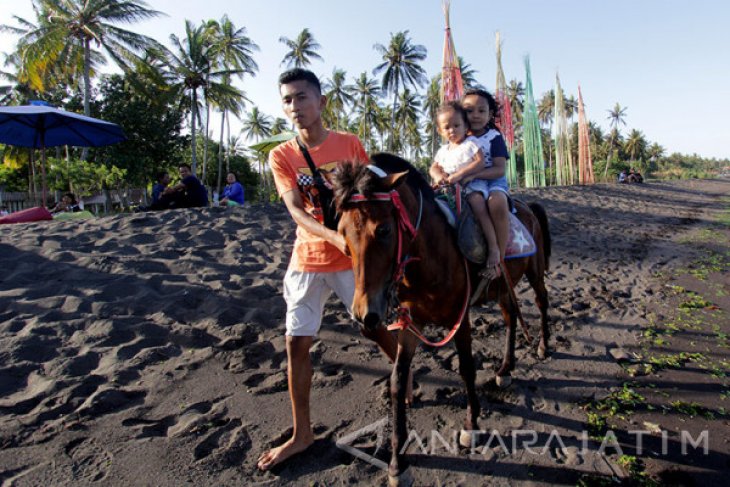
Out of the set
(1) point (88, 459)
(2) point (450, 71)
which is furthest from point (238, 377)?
(2) point (450, 71)

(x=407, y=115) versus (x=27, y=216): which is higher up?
(x=407, y=115)

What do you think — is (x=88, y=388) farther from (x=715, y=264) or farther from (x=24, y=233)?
(x=715, y=264)

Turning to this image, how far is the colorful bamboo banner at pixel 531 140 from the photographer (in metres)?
23.7

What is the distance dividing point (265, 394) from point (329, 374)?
0.59 meters

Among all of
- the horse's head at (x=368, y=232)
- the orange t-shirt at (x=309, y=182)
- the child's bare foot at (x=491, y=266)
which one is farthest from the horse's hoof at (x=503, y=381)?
the horse's head at (x=368, y=232)

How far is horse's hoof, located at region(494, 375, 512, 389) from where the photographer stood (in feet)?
10.7

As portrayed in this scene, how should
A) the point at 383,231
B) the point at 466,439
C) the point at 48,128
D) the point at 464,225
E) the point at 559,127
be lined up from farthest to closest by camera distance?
the point at 559,127
the point at 48,128
the point at 464,225
the point at 466,439
the point at 383,231

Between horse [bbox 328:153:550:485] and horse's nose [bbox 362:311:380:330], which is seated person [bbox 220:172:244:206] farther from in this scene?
horse's nose [bbox 362:311:380:330]

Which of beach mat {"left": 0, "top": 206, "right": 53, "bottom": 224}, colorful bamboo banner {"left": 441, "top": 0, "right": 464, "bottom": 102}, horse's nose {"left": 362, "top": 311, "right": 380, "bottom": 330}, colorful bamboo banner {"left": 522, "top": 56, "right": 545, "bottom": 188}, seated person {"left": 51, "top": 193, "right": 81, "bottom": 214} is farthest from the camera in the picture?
colorful bamboo banner {"left": 522, "top": 56, "right": 545, "bottom": 188}

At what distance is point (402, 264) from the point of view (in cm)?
198

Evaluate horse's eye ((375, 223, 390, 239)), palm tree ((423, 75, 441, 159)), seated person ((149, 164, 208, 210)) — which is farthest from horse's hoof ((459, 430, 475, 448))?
palm tree ((423, 75, 441, 159))

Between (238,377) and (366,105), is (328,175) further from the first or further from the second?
(366,105)

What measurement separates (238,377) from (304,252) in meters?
1.67

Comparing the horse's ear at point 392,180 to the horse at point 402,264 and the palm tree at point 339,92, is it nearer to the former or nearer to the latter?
the horse at point 402,264
